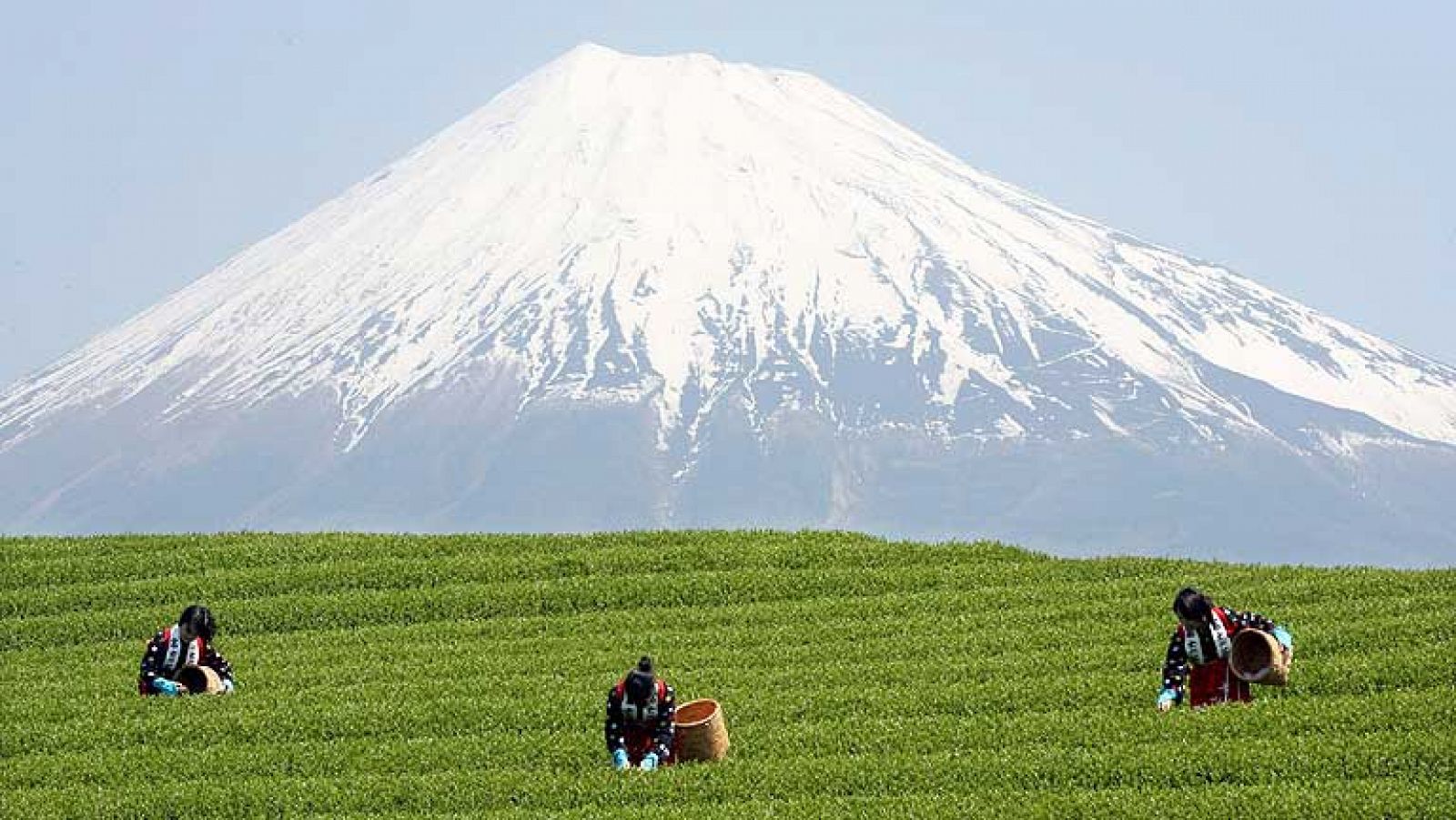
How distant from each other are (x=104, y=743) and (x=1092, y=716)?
433 inches

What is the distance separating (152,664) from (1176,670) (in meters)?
11.8

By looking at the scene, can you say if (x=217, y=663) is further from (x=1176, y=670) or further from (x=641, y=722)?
(x=1176, y=670)

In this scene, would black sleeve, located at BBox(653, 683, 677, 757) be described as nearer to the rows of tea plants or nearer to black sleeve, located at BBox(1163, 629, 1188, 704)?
the rows of tea plants

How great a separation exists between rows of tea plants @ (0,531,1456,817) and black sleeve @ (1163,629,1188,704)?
11.4 inches

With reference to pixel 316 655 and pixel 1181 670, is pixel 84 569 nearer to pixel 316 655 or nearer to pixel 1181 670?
pixel 316 655

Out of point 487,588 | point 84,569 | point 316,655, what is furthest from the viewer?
point 84,569

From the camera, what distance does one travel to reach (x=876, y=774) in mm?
21219

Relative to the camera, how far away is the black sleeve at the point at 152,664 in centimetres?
2572

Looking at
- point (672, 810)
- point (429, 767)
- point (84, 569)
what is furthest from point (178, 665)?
point (84, 569)

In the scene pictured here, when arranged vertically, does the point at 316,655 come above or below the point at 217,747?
above

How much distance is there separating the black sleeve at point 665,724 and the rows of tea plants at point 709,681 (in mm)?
381

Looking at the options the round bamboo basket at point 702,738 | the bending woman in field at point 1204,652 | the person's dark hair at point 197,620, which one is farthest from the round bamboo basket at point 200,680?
the bending woman in field at point 1204,652

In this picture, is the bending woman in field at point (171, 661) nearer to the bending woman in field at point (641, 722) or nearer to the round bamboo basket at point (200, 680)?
the round bamboo basket at point (200, 680)

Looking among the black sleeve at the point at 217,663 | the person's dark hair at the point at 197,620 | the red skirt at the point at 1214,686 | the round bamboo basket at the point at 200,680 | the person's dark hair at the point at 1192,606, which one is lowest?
the red skirt at the point at 1214,686
